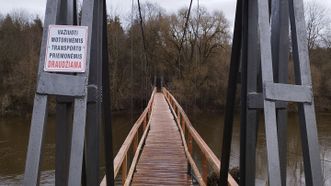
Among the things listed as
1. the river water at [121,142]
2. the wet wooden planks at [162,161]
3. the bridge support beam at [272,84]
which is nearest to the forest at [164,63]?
the river water at [121,142]

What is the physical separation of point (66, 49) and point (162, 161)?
5.23 metres

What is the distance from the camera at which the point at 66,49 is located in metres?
2.12

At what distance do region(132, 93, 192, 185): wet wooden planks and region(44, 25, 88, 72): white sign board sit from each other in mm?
3799

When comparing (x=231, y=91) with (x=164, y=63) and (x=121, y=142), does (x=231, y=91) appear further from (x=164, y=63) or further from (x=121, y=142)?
(x=164, y=63)

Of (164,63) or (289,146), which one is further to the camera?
(164,63)

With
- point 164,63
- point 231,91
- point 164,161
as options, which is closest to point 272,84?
point 231,91

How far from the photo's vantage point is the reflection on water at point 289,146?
16556 millimetres

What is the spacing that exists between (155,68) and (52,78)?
137ft

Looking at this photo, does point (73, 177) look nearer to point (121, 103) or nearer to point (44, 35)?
point (44, 35)

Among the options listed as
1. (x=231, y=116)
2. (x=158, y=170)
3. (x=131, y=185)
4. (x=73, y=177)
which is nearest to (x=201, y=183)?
(x=131, y=185)

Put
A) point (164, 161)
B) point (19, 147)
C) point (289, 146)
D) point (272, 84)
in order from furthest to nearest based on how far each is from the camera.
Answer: point (19, 147), point (289, 146), point (164, 161), point (272, 84)

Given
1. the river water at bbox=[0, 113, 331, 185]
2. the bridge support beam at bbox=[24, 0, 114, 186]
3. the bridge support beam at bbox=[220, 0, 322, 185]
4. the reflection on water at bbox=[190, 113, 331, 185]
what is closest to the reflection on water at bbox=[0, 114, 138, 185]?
the river water at bbox=[0, 113, 331, 185]

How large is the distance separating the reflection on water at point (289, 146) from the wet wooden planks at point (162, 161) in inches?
178

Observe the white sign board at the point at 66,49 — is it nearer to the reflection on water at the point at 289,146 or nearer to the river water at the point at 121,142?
the river water at the point at 121,142
